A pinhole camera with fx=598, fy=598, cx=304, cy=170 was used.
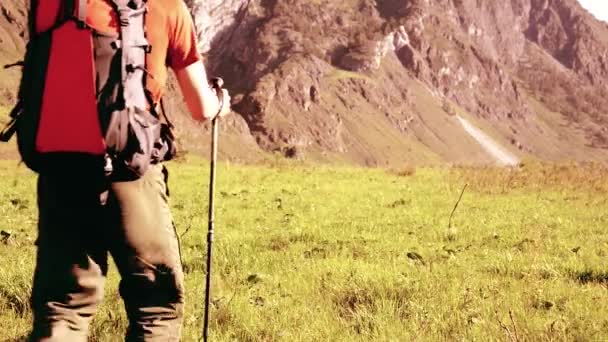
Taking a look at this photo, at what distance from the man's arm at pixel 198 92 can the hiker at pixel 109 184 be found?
0.03 feet

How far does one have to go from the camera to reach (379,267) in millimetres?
7609

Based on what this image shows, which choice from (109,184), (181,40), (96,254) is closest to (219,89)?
(181,40)

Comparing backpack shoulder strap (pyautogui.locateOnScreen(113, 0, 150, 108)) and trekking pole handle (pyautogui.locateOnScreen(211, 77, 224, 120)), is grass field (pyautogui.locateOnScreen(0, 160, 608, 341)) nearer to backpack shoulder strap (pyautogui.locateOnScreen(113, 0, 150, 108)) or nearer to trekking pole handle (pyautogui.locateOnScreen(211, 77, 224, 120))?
trekking pole handle (pyautogui.locateOnScreen(211, 77, 224, 120))

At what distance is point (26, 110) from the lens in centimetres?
320

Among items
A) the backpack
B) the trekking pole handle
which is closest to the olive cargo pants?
the backpack

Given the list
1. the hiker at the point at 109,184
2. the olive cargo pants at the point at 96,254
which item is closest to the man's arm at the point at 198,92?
the hiker at the point at 109,184

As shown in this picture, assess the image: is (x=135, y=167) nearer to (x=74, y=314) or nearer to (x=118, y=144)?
(x=118, y=144)

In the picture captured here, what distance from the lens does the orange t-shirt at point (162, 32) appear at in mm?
3139

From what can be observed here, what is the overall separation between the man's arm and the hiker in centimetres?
1

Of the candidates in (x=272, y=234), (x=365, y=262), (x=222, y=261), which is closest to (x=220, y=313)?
(x=222, y=261)

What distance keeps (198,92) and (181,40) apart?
1.16 ft

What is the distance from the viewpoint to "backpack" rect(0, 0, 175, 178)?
9.99 feet

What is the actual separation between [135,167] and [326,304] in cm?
346

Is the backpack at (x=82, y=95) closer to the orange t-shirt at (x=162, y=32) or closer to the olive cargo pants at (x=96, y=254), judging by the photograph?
the orange t-shirt at (x=162, y=32)
